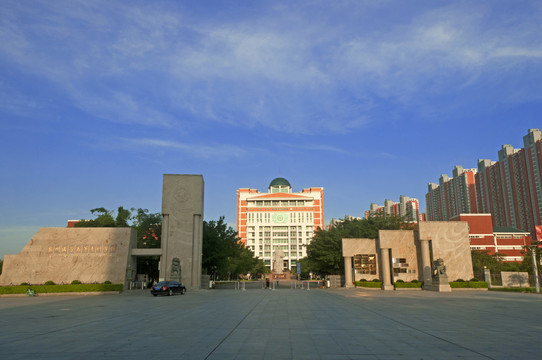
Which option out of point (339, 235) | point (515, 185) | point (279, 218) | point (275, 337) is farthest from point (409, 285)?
point (279, 218)

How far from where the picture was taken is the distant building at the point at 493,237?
9506 cm

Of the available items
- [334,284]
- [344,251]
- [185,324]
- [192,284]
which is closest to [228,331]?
[185,324]

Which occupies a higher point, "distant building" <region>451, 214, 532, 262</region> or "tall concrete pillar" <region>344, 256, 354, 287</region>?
"distant building" <region>451, 214, 532, 262</region>

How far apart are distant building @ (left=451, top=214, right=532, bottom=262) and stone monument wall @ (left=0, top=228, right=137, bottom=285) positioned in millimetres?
83420

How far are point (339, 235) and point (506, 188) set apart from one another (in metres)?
82.8

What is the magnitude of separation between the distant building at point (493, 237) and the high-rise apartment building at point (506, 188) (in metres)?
6.44

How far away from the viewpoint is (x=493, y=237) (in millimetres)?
95812

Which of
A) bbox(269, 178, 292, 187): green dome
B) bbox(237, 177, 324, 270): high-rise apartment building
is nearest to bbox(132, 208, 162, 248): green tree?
bbox(237, 177, 324, 270): high-rise apartment building

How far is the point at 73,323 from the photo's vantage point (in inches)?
556

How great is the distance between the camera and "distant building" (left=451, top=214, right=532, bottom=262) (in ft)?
312

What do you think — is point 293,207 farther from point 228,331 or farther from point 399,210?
point 228,331

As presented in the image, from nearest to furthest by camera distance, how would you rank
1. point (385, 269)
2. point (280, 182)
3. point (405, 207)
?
1. point (385, 269)
2. point (280, 182)
3. point (405, 207)

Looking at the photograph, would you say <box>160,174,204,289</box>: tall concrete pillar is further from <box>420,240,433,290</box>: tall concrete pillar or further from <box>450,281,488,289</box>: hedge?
<box>450,281,488,289</box>: hedge

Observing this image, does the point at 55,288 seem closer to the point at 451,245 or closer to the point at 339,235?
the point at 339,235
